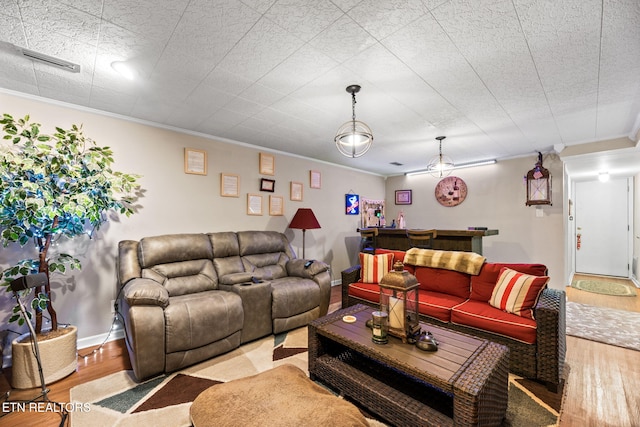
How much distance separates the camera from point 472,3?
1483 mm

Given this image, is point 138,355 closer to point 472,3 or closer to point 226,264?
point 226,264

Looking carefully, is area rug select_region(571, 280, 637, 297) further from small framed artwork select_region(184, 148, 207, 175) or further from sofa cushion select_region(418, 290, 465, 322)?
small framed artwork select_region(184, 148, 207, 175)

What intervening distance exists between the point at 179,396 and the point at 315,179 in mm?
3806

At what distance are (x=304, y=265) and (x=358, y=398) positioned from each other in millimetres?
1970

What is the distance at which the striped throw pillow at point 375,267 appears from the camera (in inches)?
131

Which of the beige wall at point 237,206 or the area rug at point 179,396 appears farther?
the beige wall at point 237,206

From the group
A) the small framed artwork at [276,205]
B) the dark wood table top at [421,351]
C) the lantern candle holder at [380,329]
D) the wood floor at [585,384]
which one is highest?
the small framed artwork at [276,205]

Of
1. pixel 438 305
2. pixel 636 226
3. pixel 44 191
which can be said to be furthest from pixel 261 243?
pixel 636 226

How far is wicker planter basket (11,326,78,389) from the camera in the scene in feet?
6.81

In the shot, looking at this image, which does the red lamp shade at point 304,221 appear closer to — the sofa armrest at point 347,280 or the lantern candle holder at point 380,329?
the sofa armrest at point 347,280

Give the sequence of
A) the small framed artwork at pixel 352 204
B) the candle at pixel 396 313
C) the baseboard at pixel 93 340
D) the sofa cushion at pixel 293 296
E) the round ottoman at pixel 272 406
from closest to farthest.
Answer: the round ottoman at pixel 272 406
the candle at pixel 396 313
the baseboard at pixel 93 340
the sofa cushion at pixel 293 296
the small framed artwork at pixel 352 204

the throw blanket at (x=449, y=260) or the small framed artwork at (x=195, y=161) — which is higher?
the small framed artwork at (x=195, y=161)

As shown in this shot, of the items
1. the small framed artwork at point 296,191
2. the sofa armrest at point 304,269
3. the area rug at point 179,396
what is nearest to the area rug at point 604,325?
the area rug at point 179,396

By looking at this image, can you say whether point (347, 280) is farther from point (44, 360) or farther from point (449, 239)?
point (44, 360)
